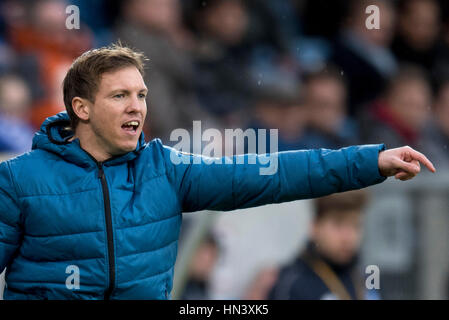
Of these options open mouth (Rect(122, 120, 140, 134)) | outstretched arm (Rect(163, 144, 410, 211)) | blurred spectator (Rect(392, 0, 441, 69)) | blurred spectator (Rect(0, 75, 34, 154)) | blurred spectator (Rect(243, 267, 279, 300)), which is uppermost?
blurred spectator (Rect(392, 0, 441, 69))

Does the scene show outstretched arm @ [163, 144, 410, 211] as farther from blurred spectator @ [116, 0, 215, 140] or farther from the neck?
blurred spectator @ [116, 0, 215, 140]

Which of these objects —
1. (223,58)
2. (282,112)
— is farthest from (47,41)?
(282,112)

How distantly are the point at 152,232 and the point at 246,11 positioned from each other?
15.5 feet

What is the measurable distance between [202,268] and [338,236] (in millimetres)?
814

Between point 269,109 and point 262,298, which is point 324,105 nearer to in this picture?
point 269,109

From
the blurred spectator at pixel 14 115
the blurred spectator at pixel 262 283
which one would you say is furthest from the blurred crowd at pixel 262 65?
the blurred spectator at pixel 262 283

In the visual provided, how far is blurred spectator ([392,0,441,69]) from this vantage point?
7.92 m

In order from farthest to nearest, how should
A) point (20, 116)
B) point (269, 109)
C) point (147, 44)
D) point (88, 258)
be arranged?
point (269, 109)
point (147, 44)
point (20, 116)
point (88, 258)

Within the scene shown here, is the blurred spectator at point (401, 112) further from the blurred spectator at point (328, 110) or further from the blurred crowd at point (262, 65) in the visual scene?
the blurred spectator at point (328, 110)

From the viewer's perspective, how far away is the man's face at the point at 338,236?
468 centimetres

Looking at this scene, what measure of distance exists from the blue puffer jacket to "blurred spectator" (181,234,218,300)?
177 centimetres

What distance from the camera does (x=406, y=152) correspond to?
9.12 feet

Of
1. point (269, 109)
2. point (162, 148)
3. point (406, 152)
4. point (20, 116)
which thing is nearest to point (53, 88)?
point (20, 116)

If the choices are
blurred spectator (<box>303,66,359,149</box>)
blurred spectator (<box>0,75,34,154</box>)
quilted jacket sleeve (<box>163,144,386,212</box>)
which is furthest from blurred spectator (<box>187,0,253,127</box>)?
quilted jacket sleeve (<box>163,144,386,212</box>)
